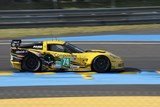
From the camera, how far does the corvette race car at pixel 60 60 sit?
1454 cm

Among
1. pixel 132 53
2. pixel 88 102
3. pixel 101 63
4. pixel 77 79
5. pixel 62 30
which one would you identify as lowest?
pixel 88 102

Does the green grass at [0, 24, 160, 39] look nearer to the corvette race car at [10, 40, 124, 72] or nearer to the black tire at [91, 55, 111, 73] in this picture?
the corvette race car at [10, 40, 124, 72]

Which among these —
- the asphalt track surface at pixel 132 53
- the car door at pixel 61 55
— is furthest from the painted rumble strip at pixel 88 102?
the asphalt track surface at pixel 132 53

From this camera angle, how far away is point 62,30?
2403 cm

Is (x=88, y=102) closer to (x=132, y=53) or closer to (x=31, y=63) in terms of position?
(x=31, y=63)

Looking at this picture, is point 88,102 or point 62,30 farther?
point 62,30

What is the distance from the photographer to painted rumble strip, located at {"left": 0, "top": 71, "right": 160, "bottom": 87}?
1275 centimetres

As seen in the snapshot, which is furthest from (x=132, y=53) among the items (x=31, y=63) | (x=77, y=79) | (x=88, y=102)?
(x=88, y=102)

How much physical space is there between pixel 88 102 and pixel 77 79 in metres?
3.30

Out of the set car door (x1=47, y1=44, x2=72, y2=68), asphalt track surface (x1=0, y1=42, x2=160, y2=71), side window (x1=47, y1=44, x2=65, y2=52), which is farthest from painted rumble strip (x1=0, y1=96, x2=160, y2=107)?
asphalt track surface (x1=0, y1=42, x2=160, y2=71)

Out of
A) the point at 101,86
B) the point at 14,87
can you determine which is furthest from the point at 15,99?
the point at 101,86

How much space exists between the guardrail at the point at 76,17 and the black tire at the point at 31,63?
9346 mm

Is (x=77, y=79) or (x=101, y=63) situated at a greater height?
(x=101, y=63)

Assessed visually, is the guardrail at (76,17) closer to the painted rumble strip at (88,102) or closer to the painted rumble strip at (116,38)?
the painted rumble strip at (116,38)
